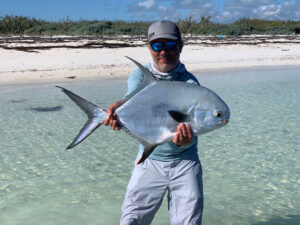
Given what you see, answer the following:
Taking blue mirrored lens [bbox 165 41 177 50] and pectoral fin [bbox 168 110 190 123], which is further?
blue mirrored lens [bbox 165 41 177 50]

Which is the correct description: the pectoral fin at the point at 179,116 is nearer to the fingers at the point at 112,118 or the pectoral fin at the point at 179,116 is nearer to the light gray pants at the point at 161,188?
the fingers at the point at 112,118

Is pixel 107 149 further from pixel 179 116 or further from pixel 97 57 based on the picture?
pixel 97 57

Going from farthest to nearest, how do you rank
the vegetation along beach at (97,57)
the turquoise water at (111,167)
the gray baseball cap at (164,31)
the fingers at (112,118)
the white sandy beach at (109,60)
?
the vegetation along beach at (97,57) < the white sandy beach at (109,60) < the turquoise water at (111,167) < the gray baseball cap at (164,31) < the fingers at (112,118)

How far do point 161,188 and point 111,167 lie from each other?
92.9 inches

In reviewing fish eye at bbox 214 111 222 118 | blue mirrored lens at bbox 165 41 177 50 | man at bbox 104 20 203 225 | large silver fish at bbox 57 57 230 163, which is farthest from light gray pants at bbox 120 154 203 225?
blue mirrored lens at bbox 165 41 177 50

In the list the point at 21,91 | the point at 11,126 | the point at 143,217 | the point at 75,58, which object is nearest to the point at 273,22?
the point at 75,58

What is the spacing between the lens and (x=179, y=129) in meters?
2.32

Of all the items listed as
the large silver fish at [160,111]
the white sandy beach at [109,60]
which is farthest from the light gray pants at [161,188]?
the white sandy beach at [109,60]

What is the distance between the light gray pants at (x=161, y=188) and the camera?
279cm

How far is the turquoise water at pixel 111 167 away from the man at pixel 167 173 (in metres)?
1.00

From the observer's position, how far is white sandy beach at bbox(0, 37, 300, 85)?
12434 mm

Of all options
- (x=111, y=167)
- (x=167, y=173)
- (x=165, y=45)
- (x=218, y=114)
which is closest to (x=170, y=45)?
(x=165, y=45)

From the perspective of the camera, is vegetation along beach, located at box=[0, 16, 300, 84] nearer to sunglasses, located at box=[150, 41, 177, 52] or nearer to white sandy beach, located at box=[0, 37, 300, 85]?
white sandy beach, located at box=[0, 37, 300, 85]

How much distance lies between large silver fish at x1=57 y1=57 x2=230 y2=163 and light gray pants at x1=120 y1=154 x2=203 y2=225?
48cm
